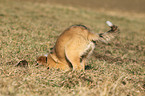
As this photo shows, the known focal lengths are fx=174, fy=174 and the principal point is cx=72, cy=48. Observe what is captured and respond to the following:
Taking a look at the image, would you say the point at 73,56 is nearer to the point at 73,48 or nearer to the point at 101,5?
the point at 73,48

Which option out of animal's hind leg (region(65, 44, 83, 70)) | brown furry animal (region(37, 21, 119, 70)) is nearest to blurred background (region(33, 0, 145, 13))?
brown furry animal (region(37, 21, 119, 70))

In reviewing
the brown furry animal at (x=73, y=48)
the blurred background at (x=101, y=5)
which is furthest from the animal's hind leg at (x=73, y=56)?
the blurred background at (x=101, y=5)

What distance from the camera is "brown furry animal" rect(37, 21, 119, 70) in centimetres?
430

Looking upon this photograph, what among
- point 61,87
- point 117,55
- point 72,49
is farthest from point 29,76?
point 117,55

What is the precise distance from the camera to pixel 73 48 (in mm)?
4273

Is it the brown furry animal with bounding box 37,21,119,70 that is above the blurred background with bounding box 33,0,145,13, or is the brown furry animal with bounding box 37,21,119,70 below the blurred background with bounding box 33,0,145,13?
below

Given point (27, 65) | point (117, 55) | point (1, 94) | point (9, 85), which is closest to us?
point (1, 94)

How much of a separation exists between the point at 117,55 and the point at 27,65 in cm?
425

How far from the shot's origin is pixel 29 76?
3.84 meters

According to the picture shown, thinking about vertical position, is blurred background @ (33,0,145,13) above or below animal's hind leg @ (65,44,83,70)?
above

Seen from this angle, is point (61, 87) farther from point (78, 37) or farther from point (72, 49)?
point (78, 37)

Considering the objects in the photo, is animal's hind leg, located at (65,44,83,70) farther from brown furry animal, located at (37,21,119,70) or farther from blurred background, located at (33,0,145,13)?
blurred background, located at (33,0,145,13)

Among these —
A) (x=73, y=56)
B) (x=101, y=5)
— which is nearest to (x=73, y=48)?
(x=73, y=56)

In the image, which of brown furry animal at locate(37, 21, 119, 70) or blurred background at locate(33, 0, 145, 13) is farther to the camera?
blurred background at locate(33, 0, 145, 13)
